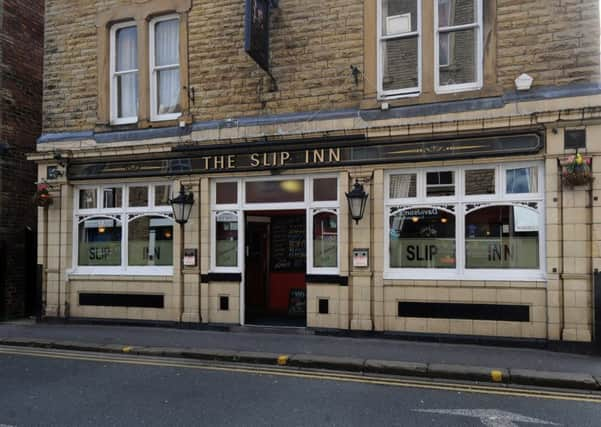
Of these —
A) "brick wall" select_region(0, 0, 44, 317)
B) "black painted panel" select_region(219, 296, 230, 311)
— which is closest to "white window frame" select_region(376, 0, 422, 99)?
"black painted panel" select_region(219, 296, 230, 311)

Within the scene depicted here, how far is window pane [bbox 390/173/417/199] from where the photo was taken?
8859 mm

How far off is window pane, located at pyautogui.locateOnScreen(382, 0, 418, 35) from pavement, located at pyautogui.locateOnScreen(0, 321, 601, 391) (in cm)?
566

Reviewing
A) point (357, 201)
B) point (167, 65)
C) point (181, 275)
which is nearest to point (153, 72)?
point (167, 65)

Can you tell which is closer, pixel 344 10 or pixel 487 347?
pixel 487 347

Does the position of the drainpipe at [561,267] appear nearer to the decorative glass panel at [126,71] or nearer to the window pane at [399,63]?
the window pane at [399,63]

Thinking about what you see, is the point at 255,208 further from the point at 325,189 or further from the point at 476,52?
the point at 476,52

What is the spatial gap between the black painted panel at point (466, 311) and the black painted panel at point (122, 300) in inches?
197

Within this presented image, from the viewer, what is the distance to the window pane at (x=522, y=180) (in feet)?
26.9

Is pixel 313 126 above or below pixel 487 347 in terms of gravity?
above

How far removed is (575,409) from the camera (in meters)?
5.45

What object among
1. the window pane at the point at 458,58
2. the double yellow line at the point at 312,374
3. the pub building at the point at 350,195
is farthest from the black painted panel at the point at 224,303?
the window pane at the point at 458,58

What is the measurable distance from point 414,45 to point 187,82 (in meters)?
4.60

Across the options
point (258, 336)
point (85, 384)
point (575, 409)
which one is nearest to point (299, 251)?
point (258, 336)

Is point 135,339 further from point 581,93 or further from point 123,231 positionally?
point 581,93
